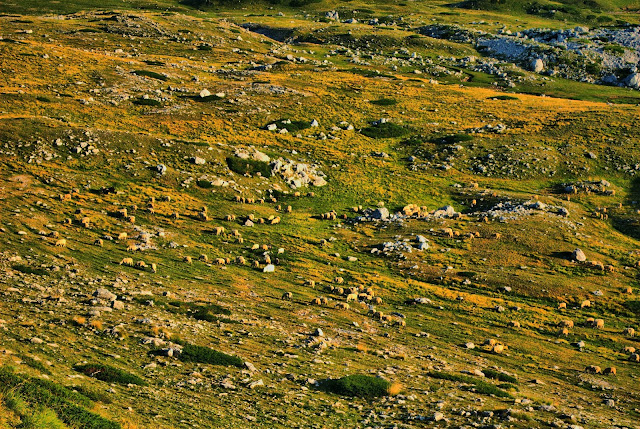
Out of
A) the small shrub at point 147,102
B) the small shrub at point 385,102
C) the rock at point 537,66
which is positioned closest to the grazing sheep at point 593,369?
the small shrub at point 147,102

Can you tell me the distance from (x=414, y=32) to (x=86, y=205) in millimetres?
124788

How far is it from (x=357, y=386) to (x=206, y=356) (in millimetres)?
6116

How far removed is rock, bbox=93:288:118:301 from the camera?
26.1 metres

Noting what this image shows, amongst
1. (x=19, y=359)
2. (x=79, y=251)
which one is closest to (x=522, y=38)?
(x=79, y=251)

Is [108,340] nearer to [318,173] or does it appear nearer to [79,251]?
[79,251]

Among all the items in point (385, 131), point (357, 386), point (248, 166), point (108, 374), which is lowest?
point (357, 386)

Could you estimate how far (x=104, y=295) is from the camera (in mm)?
26203

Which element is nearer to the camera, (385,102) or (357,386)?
(357,386)

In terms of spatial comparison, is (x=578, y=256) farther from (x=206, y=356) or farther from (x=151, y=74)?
(x=151, y=74)

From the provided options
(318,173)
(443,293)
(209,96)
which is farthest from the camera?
(209,96)

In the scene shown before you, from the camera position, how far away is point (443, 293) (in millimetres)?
36906

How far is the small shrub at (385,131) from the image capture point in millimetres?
69312

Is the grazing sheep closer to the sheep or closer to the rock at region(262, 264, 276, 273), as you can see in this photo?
the sheep

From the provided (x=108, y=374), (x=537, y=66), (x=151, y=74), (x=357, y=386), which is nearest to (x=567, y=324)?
(x=357, y=386)
